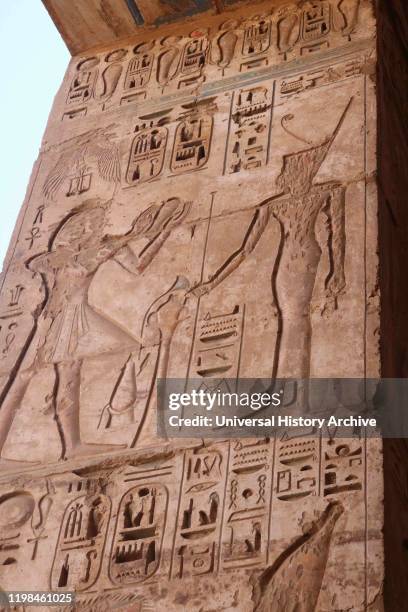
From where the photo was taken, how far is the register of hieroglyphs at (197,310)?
472cm

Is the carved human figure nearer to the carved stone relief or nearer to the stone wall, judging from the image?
the stone wall

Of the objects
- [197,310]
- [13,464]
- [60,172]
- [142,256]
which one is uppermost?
[60,172]

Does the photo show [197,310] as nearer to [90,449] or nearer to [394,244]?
[90,449]

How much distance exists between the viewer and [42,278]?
631cm

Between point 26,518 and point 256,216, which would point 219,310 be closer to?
point 256,216

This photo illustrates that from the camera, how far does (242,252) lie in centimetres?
586

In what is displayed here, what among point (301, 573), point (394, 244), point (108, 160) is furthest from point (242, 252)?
point (301, 573)

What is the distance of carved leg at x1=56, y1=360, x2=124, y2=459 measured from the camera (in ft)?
17.5

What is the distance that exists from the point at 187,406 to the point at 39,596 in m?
0.97

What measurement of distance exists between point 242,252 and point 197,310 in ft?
1.25

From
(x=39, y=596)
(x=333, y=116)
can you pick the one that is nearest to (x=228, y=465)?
(x=39, y=596)

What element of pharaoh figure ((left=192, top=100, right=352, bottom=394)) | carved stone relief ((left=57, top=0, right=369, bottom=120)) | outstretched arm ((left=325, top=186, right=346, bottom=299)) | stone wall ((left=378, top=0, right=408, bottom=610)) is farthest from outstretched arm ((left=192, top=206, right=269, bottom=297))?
carved stone relief ((left=57, top=0, right=369, bottom=120))

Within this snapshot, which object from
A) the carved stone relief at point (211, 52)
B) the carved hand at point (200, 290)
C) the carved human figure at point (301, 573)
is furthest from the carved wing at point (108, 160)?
the carved human figure at point (301, 573)

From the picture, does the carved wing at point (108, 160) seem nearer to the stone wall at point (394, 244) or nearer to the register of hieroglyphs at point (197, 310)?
the register of hieroglyphs at point (197, 310)
